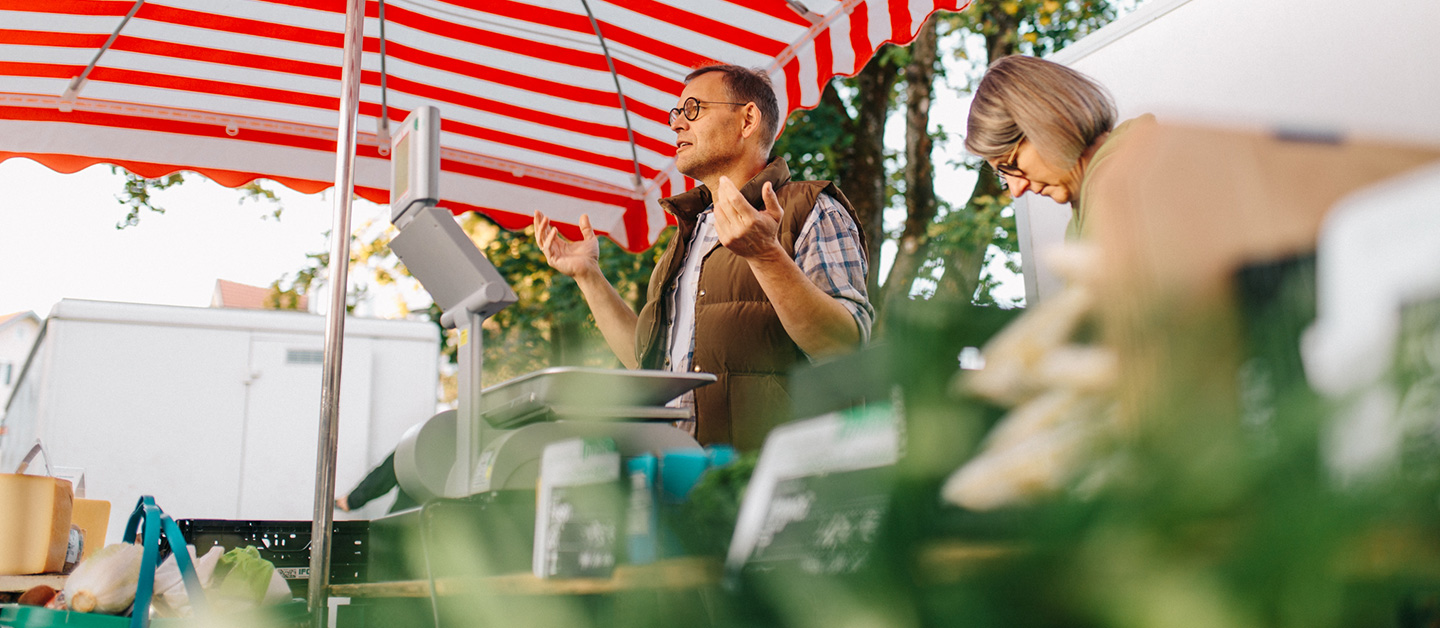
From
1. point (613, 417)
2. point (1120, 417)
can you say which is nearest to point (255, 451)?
point (613, 417)

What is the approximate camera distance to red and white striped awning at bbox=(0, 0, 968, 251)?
2.73m

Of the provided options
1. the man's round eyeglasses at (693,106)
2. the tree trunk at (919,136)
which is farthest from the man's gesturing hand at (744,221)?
the tree trunk at (919,136)

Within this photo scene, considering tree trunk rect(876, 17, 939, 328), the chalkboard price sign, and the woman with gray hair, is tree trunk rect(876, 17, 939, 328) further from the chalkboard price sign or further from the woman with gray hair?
the chalkboard price sign

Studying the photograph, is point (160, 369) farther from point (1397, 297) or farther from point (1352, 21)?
point (1397, 297)


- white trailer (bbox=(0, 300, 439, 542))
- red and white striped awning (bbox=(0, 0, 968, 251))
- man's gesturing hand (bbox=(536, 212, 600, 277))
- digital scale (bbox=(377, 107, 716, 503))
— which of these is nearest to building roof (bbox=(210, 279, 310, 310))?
white trailer (bbox=(0, 300, 439, 542))

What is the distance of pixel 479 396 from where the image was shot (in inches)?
60.3

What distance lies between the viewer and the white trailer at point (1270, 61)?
1919 mm

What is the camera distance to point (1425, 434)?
1.22ft

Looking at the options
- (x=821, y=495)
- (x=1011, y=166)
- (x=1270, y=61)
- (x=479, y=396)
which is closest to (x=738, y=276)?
(x=1011, y=166)

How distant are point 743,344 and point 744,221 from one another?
0.63 meters

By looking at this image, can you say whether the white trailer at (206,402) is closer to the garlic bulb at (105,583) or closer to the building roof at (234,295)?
the garlic bulb at (105,583)

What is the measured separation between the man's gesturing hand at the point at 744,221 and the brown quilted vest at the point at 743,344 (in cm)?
55

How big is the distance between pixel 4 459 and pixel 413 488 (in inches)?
282

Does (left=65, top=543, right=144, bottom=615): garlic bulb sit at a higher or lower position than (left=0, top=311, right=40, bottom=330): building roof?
lower
